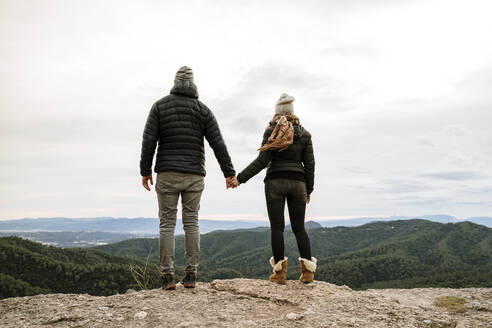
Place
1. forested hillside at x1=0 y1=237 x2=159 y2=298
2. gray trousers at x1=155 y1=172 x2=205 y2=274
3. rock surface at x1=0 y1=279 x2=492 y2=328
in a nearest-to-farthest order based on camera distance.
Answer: rock surface at x1=0 y1=279 x2=492 y2=328
gray trousers at x1=155 y1=172 x2=205 y2=274
forested hillside at x1=0 y1=237 x2=159 y2=298

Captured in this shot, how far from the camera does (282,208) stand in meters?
6.05

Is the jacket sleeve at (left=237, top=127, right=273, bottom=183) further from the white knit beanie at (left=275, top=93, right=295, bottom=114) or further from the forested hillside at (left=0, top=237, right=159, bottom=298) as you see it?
the forested hillside at (left=0, top=237, right=159, bottom=298)

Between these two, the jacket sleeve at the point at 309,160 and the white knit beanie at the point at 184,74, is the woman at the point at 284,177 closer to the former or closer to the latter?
the jacket sleeve at the point at 309,160

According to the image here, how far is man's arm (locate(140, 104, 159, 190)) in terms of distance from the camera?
212 inches

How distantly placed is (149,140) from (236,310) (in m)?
2.96

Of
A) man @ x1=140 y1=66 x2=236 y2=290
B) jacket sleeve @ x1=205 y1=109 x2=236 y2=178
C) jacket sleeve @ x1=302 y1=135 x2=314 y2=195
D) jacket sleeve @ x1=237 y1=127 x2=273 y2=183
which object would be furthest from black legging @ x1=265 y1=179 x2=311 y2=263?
man @ x1=140 y1=66 x2=236 y2=290

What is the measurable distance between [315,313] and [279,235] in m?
1.68

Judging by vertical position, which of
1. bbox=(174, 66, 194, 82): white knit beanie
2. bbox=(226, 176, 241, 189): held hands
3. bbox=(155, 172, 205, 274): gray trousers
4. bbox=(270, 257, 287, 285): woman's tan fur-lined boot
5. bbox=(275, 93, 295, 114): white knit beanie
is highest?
bbox=(174, 66, 194, 82): white knit beanie

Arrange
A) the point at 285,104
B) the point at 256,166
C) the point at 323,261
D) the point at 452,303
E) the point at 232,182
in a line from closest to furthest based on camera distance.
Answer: the point at 232,182 → the point at 256,166 → the point at 452,303 → the point at 285,104 → the point at 323,261

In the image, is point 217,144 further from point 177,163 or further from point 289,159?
point 289,159

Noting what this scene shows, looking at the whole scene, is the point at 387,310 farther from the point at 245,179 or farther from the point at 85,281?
the point at 85,281

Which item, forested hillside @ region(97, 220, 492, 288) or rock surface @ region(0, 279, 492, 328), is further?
forested hillside @ region(97, 220, 492, 288)

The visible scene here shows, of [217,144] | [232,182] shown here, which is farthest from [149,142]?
[232,182]

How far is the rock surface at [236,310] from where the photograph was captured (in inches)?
Answer: 166
